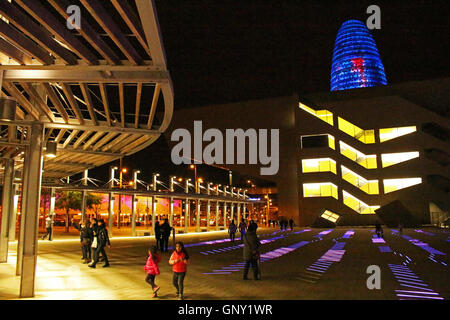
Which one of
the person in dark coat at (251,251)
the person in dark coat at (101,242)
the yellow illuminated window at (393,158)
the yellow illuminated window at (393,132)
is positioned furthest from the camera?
the yellow illuminated window at (393,132)

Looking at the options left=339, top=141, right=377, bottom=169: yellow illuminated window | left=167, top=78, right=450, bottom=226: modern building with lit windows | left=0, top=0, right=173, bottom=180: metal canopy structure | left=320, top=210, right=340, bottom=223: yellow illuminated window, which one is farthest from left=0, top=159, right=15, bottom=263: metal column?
left=339, top=141, right=377, bottom=169: yellow illuminated window

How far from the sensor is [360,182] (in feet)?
176

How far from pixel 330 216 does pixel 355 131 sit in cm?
1398

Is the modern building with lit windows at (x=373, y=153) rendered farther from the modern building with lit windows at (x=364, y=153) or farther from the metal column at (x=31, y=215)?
the metal column at (x=31, y=215)

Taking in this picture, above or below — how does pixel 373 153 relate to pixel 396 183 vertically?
above

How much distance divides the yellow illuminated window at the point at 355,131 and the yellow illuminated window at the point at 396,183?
692cm

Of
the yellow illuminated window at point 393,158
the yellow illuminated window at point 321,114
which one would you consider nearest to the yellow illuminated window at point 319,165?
the yellow illuminated window at point 321,114

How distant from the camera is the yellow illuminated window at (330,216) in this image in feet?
167

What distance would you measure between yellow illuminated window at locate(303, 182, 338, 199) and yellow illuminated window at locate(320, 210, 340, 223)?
2445 mm

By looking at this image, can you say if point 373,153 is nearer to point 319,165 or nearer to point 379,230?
point 319,165

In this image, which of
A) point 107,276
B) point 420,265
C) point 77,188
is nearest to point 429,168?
point 420,265

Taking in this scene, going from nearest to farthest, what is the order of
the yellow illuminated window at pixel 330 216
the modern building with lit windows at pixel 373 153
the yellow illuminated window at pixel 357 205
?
the modern building with lit windows at pixel 373 153, the yellow illuminated window at pixel 330 216, the yellow illuminated window at pixel 357 205

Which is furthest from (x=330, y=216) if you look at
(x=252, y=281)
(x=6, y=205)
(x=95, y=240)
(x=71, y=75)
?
(x=71, y=75)
